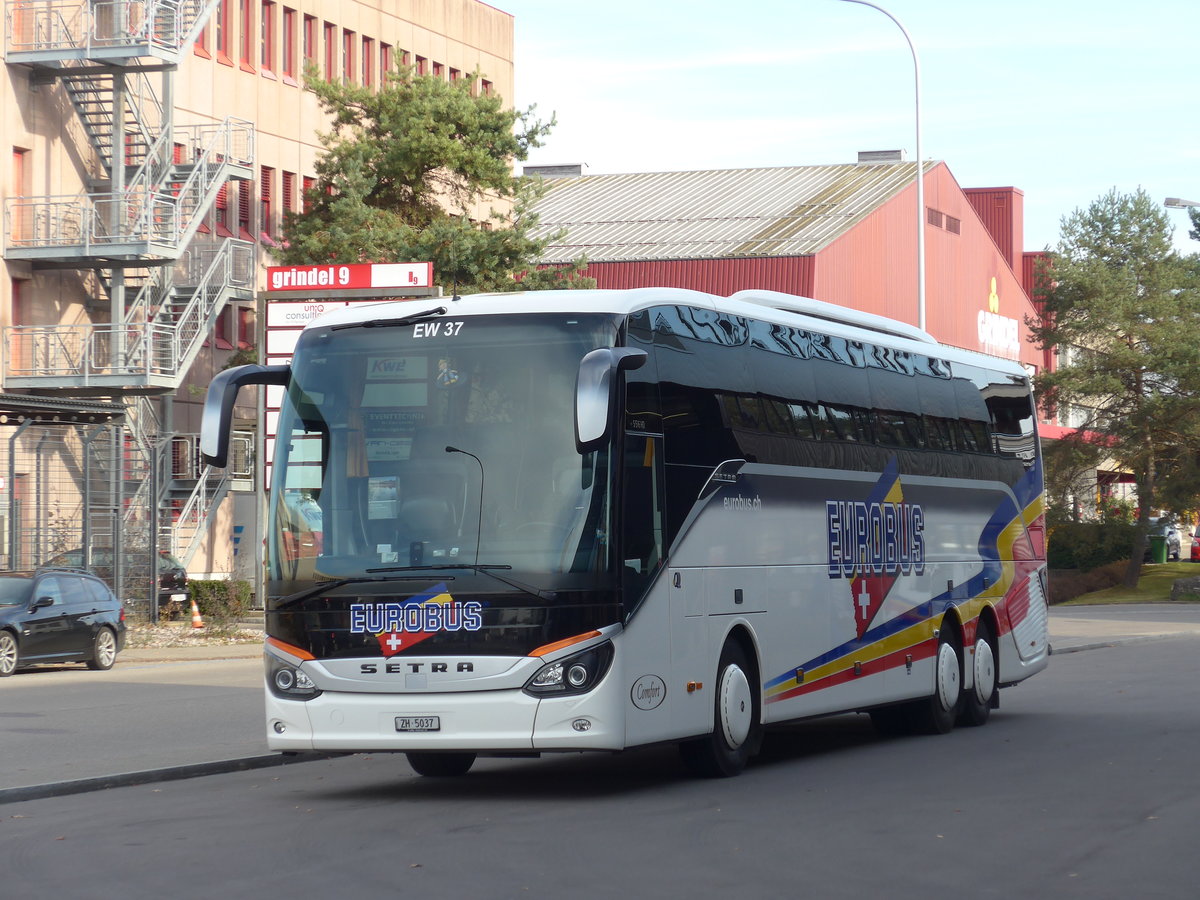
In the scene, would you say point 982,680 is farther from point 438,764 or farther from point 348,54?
point 348,54

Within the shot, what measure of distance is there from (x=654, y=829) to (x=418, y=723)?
1.86 meters

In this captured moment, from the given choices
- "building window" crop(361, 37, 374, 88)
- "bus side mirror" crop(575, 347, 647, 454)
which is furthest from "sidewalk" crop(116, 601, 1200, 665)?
"building window" crop(361, 37, 374, 88)

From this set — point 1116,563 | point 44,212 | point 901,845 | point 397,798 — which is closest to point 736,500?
point 397,798

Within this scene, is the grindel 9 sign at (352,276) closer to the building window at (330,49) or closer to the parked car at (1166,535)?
the building window at (330,49)

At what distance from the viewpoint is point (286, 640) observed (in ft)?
41.0

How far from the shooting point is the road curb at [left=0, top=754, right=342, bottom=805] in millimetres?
12844

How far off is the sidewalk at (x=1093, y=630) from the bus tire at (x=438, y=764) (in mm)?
16550

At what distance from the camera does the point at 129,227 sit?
42.6m

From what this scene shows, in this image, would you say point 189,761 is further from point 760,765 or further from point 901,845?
point 901,845

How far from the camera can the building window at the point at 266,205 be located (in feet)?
167

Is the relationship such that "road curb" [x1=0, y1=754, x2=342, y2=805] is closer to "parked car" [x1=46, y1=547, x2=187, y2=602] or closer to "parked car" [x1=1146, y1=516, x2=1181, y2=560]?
"parked car" [x1=46, y1=547, x2=187, y2=602]

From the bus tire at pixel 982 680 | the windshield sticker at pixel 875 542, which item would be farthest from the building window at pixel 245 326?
the windshield sticker at pixel 875 542

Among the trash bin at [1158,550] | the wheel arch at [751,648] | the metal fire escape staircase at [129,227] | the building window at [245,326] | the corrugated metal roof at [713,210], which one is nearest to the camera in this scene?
the wheel arch at [751,648]

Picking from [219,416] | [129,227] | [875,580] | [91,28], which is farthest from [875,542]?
[91,28]
